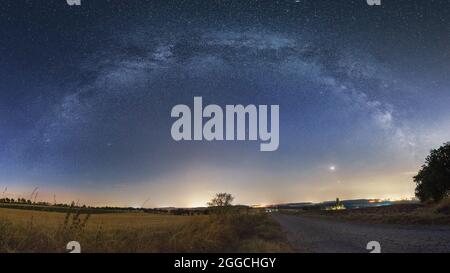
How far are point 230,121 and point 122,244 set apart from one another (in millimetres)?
4665

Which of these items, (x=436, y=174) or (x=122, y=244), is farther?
(x=436, y=174)

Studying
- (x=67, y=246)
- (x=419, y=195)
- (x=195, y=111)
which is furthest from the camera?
(x=419, y=195)

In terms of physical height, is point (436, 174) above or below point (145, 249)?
above

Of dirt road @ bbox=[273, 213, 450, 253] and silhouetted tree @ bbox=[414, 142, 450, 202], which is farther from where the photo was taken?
silhouetted tree @ bbox=[414, 142, 450, 202]

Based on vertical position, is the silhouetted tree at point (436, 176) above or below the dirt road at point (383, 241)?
above

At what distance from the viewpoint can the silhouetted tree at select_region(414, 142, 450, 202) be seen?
39.6 meters

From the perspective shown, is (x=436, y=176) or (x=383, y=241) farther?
(x=436, y=176)

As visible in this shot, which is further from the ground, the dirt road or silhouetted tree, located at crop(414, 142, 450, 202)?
silhouetted tree, located at crop(414, 142, 450, 202)

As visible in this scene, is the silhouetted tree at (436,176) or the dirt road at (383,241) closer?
the dirt road at (383,241)

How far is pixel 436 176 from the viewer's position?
3984 centimetres

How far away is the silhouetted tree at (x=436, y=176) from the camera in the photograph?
39.6 m

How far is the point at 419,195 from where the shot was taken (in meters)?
43.1
